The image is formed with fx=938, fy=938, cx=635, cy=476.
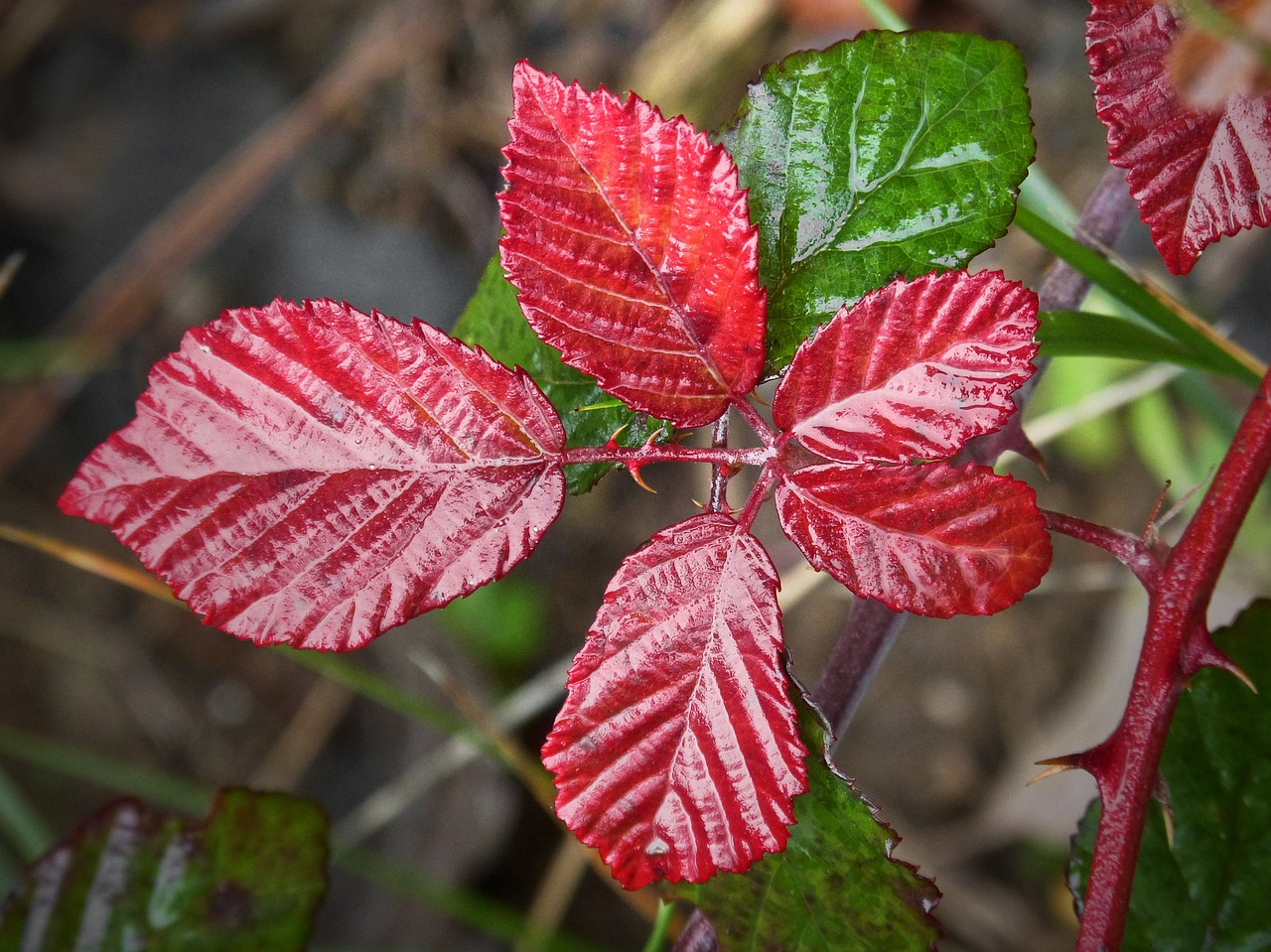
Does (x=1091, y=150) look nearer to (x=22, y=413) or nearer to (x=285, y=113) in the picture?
(x=285, y=113)

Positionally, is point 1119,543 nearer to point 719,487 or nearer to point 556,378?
point 719,487

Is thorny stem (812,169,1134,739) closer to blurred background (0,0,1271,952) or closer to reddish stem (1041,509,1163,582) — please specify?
reddish stem (1041,509,1163,582)

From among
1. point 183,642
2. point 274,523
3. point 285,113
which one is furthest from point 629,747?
point 285,113

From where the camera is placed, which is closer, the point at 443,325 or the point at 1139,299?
the point at 1139,299

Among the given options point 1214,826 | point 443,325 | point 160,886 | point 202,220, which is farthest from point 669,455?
point 202,220

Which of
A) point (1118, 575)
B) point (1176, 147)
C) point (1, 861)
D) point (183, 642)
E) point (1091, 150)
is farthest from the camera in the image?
point (183, 642)

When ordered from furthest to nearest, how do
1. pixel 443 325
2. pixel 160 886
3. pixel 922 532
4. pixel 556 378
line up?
pixel 443 325
pixel 160 886
pixel 556 378
pixel 922 532

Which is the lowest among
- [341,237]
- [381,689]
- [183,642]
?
[183,642]
